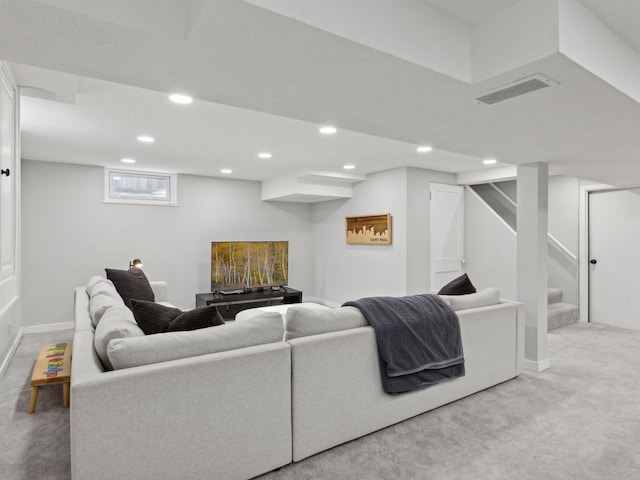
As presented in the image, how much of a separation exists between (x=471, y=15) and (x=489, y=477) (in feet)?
7.20

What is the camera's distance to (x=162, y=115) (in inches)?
123

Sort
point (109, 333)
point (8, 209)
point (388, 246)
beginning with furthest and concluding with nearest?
point (388, 246) → point (8, 209) → point (109, 333)

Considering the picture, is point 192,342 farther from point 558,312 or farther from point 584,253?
point 584,253

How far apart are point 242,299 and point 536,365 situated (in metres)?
3.90

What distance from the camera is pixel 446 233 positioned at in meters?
5.84

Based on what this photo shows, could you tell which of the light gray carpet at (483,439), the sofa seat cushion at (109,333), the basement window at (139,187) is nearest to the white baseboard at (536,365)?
the light gray carpet at (483,439)

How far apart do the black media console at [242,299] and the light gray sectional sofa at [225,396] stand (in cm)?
303

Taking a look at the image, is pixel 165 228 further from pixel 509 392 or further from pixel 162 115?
pixel 509 392

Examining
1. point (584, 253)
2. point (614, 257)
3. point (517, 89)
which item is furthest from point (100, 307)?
point (614, 257)

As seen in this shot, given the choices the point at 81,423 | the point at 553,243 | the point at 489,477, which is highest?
the point at 553,243

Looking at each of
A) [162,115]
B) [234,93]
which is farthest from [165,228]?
[234,93]

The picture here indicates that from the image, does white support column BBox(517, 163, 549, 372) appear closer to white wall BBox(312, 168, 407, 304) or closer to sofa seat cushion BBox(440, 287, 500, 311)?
sofa seat cushion BBox(440, 287, 500, 311)

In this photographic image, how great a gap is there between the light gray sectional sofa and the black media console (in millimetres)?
3034

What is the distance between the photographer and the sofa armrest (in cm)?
155
